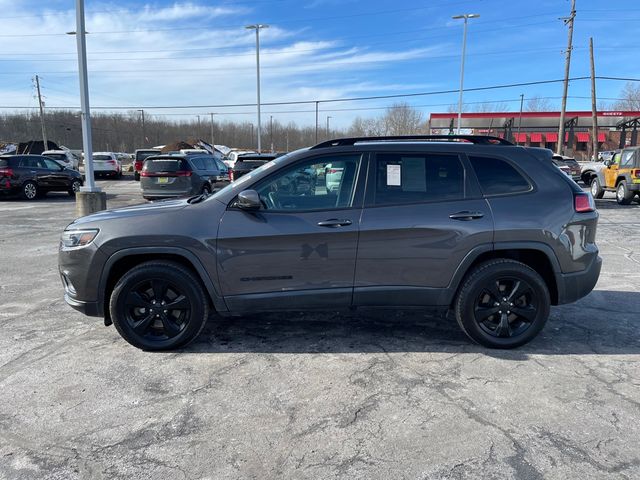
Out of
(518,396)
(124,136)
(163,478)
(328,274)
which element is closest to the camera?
(163,478)

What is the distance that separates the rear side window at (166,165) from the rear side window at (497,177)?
11.5 meters

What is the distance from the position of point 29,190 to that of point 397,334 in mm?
17526

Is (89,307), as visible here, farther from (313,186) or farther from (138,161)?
(138,161)

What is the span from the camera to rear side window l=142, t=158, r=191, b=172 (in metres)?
13.9

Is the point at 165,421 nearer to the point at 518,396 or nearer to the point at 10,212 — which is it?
the point at 518,396

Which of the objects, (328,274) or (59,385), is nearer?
(59,385)

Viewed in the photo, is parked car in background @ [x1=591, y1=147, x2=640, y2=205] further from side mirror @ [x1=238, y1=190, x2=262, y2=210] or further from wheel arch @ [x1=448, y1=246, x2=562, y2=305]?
side mirror @ [x1=238, y1=190, x2=262, y2=210]

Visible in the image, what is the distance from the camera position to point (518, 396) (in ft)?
10.9

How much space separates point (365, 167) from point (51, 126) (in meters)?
112

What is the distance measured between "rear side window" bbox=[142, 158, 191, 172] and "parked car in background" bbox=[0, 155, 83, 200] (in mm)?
6293

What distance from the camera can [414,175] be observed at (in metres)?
4.02

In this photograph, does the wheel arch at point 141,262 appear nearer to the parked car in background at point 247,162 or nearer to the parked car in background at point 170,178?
the parked car in background at point 247,162

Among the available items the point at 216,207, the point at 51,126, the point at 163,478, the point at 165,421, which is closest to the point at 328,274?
the point at 216,207

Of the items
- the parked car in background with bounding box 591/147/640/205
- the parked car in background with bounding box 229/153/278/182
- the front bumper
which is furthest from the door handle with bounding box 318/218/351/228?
the parked car in background with bounding box 591/147/640/205
